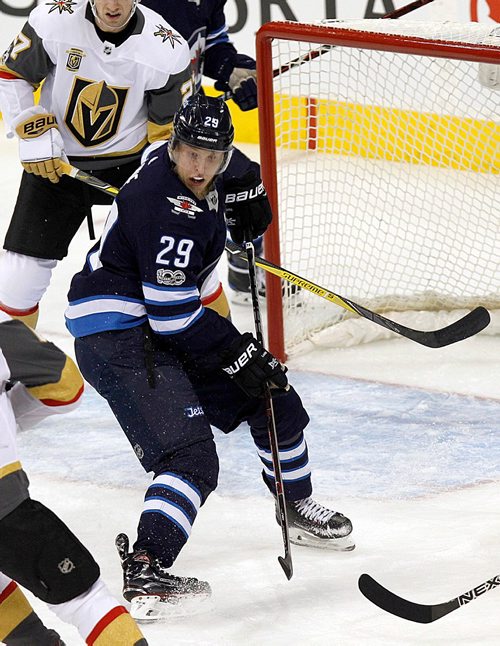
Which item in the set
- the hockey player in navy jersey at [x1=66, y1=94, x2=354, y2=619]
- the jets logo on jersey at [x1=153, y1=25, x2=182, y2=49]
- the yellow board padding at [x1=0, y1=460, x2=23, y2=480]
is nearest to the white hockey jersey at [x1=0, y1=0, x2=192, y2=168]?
the jets logo on jersey at [x1=153, y1=25, x2=182, y2=49]

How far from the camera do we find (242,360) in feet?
8.59

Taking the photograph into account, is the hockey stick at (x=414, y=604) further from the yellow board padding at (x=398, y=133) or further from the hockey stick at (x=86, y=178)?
the yellow board padding at (x=398, y=133)

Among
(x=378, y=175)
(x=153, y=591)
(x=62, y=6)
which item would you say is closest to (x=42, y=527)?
(x=153, y=591)

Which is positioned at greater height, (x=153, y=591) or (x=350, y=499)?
(x=153, y=591)

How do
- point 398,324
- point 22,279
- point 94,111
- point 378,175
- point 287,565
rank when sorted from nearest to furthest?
point 287,565, point 398,324, point 94,111, point 22,279, point 378,175

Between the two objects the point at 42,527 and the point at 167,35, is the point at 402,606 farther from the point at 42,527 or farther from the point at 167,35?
the point at 167,35

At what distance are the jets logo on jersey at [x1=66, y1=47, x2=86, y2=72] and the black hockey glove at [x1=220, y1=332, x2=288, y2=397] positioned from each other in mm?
991

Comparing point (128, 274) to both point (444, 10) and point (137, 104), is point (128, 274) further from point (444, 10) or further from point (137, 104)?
point (444, 10)

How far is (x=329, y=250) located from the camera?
14.0 ft

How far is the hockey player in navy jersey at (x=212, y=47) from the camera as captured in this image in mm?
3852

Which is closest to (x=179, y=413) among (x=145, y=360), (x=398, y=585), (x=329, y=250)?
(x=145, y=360)

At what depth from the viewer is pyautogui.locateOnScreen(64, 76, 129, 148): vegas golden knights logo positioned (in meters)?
3.27

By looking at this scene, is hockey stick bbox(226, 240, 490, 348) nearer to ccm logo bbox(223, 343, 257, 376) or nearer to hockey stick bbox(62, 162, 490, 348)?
hockey stick bbox(62, 162, 490, 348)

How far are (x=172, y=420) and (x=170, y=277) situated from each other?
0.96ft
